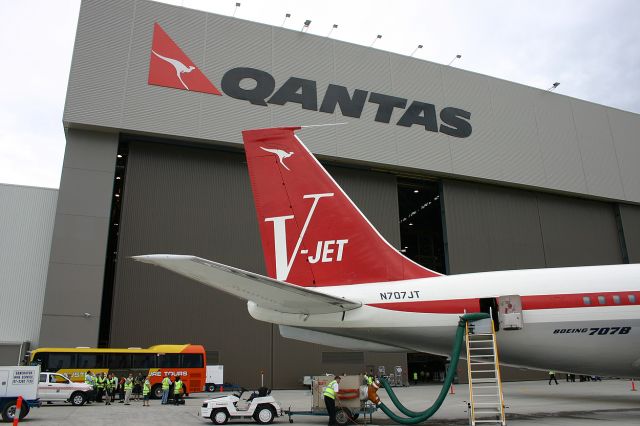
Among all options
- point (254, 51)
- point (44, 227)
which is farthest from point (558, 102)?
point (44, 227)

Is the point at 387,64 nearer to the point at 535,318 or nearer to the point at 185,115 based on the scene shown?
the point at 185,115

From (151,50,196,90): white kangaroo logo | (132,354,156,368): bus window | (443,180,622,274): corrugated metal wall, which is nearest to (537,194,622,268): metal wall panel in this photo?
(443,180,622,274): corrugated metal wall

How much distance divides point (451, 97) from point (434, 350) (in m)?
32.0

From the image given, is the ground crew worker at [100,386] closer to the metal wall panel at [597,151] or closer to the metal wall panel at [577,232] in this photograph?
the metal wall panel at [577,232]

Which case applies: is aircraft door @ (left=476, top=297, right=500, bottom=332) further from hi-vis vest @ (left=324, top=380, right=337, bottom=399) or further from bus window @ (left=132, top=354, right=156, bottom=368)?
bus window @ (left=132, top=354, right=156, bottom=368)

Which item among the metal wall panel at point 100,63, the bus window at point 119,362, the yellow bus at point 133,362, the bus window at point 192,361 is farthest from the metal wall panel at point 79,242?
the bus window at point 192,361

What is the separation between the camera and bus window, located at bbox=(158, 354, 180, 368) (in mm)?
28234

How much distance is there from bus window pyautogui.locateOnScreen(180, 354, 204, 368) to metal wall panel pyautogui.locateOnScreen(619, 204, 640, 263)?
132ft

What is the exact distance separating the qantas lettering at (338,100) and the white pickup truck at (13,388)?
2376 centimetres

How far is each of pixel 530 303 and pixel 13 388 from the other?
51.5 feet

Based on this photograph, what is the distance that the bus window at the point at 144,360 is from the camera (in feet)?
91.1

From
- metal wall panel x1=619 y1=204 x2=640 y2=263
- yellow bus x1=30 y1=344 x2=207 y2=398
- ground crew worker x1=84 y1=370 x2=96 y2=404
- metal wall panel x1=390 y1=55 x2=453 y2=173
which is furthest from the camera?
metal wall panel x1=619 y1=204 x2=640 y2=263

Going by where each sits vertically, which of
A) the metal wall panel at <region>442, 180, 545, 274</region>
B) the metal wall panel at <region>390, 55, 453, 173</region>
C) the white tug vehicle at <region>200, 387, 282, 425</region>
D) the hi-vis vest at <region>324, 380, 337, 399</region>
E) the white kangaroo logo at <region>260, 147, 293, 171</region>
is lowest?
the white tug vehicle at <region>200, 387, 282, 425</region>

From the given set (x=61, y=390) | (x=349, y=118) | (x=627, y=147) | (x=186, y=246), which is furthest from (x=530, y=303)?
(x=627, y=147)
